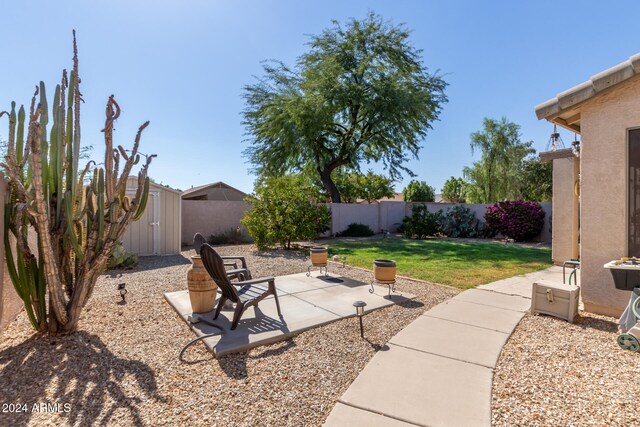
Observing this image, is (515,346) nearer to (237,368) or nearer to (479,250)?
(237,368)

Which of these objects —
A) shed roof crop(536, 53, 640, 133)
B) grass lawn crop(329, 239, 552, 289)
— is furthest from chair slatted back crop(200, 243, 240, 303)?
shed roof crop(536, 53, 640, 133)

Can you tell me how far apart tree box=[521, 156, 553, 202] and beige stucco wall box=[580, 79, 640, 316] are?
25.5 meters

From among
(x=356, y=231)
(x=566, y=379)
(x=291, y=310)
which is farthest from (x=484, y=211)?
(x=566, y=379)

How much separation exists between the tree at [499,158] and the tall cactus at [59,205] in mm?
29125

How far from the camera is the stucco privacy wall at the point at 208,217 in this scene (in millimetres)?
13516

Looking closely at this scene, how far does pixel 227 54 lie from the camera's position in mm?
9766

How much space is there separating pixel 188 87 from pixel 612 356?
440 inches

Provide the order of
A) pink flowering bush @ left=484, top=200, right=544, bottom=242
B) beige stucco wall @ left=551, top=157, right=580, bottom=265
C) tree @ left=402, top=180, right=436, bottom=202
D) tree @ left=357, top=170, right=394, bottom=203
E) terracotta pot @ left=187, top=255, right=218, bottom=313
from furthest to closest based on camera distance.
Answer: tree @ left=402, top=180, right=436, bottom=202 → tree @ left=357, top=170, right=394, bottom=203 → pink flowering bush @ left=484, top=200, right=544, bottom=242 → beige stucco wall @ left=551, top=157, right=580, bottom=265 → terracotta pot @ left=187, top=255, right=218, bottom=313

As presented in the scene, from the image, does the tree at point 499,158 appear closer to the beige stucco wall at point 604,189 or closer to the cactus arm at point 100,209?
the beige stucco wall at point 604,189

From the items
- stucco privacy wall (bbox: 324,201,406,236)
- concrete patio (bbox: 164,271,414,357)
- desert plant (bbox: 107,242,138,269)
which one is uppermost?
stucco privacy wall (bbox: 324,201,406,236)

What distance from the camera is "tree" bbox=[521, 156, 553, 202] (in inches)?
1006

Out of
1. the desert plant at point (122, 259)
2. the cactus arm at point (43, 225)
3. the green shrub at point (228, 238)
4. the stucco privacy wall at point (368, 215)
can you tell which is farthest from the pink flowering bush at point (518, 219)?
the cactus arm at point (43, 225)

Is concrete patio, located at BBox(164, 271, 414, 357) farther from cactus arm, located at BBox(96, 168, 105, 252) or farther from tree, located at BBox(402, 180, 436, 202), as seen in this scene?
tree, located at BBox(402, 180, 436, 202)

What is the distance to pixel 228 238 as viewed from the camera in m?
14.0
